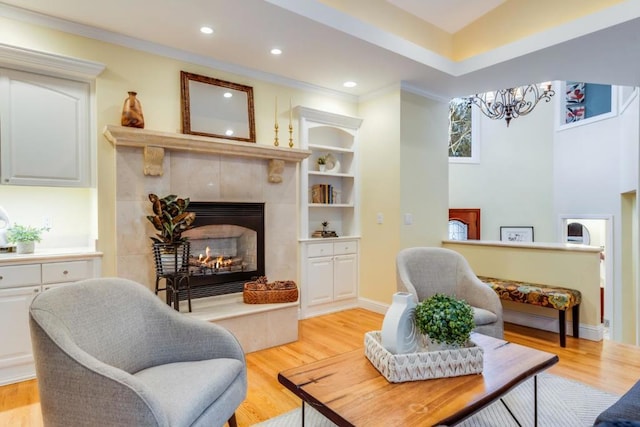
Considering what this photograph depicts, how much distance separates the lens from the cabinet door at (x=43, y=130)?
8.81 feet

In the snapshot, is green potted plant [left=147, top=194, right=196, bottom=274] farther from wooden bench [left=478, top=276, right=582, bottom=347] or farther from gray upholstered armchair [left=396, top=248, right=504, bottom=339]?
wooden bench [left=478, top=276, right=582, bottom=347]

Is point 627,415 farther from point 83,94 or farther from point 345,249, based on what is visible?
point 83,94

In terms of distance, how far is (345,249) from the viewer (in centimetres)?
454

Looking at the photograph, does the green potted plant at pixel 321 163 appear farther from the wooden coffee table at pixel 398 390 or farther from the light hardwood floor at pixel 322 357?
the wooden coffee table at pixel 398 390

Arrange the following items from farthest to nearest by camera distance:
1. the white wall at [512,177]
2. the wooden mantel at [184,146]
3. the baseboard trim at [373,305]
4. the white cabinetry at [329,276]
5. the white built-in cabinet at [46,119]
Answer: the white wall at [512,177]
the baseboard trim at [373,305]
the white cabinetry at [329,276]
the wooden mantel at [184,146]
the white built-in cabinet at [46,119]

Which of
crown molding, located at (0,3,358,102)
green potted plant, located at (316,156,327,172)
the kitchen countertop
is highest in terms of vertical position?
crown molding, located at (0,3,358,102)

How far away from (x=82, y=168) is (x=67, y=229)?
575 mm

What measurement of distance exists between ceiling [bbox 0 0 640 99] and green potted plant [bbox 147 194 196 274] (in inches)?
56.2

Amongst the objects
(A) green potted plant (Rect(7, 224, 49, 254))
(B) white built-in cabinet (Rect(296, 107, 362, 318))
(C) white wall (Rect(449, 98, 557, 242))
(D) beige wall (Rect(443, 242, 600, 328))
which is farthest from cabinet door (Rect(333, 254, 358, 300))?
(C) white wall (Rect(449, 98, 557, 242))

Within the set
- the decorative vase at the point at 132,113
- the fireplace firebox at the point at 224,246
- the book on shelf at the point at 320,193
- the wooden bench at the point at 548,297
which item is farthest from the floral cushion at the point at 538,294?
the decorative vase at the point at 132,113

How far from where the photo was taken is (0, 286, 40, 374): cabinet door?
2518 millimetres

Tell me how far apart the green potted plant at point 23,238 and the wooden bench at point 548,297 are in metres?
4.10

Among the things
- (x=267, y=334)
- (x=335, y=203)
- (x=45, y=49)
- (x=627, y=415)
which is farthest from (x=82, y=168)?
(x=627, y=415)

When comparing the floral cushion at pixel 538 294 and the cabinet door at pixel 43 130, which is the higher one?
the cabinet door at pixel 43 130
